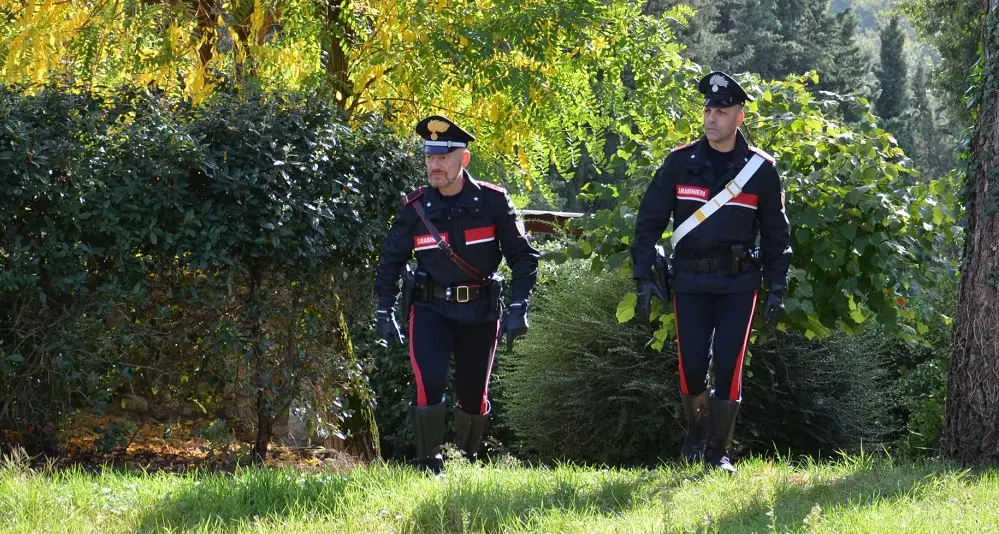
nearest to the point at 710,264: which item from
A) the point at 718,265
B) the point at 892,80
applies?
the point at 718,265

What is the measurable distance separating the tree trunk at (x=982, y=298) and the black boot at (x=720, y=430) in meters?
1.37

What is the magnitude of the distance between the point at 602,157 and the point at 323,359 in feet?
13.3

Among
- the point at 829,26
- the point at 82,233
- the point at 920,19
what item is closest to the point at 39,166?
the point at 82,233

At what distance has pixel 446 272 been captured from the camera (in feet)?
20.4

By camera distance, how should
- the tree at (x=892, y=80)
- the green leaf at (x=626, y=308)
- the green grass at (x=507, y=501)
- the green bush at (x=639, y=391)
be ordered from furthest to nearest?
the tree at (x=892, y=80) < the green bush at (x=639, y=391) < the green leaf at (x=626, y=308) < the green grass at (x=507, y=501)

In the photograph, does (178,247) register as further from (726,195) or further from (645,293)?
(726,195)

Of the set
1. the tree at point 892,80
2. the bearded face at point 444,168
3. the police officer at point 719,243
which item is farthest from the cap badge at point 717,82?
the tree at point 892,80

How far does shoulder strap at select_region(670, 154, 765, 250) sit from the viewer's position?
610 centimetres

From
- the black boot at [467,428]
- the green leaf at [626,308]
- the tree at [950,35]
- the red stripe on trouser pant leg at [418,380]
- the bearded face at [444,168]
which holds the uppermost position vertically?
the tree at [950,35]

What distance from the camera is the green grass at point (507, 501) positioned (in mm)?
4676

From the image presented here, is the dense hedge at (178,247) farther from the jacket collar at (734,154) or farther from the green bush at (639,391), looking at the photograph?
the green bush at (639,391)

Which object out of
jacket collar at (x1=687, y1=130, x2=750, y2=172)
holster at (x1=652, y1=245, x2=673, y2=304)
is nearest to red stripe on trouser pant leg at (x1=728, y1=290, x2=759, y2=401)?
holster at (x1=652, y1=245, x2=673, y2=304)

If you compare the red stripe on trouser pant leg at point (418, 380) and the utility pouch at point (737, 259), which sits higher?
the utility pouch at point (737, 259)

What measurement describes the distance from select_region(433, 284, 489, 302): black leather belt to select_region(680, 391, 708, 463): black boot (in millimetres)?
1303
